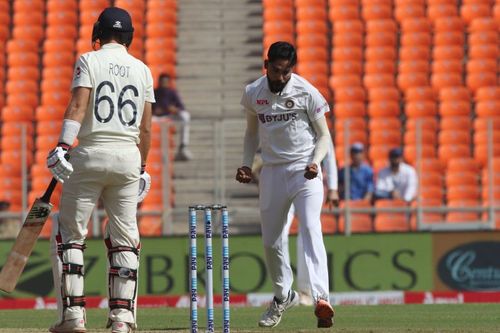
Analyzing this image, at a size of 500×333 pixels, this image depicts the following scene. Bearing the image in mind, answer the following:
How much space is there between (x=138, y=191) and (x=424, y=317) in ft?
11.1

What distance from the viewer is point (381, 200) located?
616 inches

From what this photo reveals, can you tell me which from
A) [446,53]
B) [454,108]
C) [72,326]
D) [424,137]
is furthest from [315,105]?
[446,53]

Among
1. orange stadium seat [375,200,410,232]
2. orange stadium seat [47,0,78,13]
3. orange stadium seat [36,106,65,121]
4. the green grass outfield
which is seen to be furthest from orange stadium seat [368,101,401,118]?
the green grass outfield

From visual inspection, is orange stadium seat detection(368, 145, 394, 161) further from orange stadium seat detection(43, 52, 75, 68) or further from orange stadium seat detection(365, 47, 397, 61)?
orange stadium seat detection(43, 52, 75, 68)

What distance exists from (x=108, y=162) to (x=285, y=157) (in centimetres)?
178

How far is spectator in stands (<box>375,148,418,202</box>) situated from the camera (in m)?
15.6

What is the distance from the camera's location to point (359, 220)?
616 inches

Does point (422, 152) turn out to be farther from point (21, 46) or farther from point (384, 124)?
point (21, 46)

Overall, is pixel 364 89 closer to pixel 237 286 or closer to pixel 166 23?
pixel 166 23

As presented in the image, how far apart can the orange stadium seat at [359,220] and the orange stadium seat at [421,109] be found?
3.68m

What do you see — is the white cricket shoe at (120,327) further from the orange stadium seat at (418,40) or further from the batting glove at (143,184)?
the orange stadium seat at (418,40)

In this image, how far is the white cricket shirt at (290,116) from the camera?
9.17 meters

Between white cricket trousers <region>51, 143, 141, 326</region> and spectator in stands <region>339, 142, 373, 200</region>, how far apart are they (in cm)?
779

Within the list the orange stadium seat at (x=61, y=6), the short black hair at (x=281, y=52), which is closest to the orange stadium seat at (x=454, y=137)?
the orange stadium seat at (x=61, y=6)
